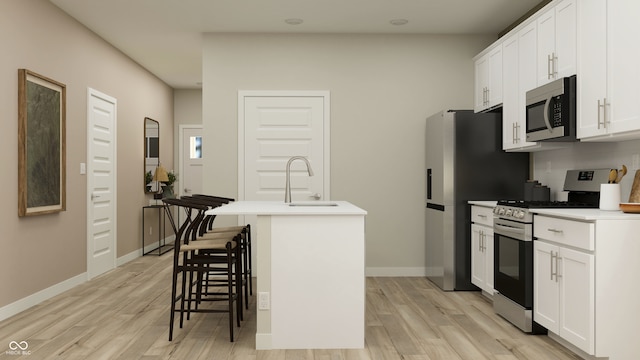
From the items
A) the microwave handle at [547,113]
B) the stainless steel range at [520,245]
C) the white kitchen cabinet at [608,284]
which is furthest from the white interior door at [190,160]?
the white kitchen cabinet at [608,284]

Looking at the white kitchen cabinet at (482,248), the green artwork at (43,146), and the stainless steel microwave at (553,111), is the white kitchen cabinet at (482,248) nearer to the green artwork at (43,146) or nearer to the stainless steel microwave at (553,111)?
the stainless steel microwave at (553,111)

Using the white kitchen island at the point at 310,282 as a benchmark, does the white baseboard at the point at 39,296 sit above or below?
below

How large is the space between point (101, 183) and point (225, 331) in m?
3.12

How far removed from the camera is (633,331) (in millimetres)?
2959

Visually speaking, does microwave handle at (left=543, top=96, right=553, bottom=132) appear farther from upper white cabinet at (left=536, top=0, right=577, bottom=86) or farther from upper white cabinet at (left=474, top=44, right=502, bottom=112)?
upper white cabinet at (left=474, top=44, right=502, bottom=112)

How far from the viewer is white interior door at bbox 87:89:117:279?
575cm

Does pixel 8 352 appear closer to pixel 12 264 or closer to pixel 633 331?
pixel 12 264

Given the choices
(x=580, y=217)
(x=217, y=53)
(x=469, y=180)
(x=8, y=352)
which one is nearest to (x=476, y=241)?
(x=469, y=180)

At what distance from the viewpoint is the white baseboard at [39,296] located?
4102 millimetres

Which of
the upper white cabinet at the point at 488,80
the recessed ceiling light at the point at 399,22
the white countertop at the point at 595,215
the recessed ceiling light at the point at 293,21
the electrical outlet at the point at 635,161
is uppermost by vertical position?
the recessed ceiling light at the point at 399,22

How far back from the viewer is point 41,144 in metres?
4.62

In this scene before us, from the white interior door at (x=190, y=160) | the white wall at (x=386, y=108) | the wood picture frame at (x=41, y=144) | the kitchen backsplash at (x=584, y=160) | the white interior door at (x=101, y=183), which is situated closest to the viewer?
the kitchen backsplash at (x=584, y=160)

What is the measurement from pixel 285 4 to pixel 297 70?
1040 millimetres

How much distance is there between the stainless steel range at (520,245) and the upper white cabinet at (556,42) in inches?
30.7
